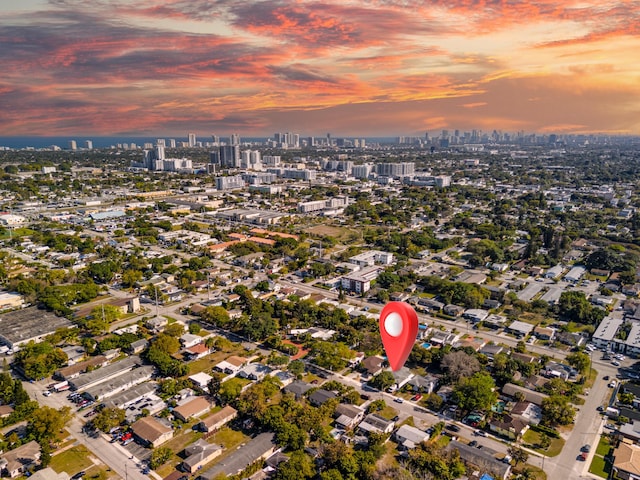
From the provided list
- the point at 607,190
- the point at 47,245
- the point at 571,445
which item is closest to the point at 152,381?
the point at 571,445


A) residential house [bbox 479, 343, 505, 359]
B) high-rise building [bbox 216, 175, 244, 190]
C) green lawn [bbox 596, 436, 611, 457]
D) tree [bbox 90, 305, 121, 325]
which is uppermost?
high-rise building [bbox 216, 175, 244, 190]

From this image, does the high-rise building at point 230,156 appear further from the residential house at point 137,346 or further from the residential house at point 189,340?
the residential house at point 137,346

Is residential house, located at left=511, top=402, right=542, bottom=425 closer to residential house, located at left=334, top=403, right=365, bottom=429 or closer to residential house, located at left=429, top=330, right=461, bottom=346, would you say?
residential house, located at left=429, top=330, right=461, bottom=346

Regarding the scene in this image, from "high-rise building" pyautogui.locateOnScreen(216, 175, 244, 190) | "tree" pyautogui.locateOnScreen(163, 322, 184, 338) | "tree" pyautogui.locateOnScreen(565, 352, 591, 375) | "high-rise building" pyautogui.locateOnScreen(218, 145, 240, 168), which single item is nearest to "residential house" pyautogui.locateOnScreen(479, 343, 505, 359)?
"tree" pyautogui.locateOnScreen(565, 352, 591, 375)

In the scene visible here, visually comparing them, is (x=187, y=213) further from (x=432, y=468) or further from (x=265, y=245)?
(x=432, y=468)

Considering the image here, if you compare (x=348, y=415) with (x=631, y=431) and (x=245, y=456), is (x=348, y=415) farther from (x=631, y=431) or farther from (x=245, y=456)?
(x=631, y=431)

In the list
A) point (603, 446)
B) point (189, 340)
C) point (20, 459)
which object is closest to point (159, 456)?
point (20, 459)

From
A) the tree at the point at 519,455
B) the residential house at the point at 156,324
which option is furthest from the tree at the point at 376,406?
the residential house at the point at 156,324
